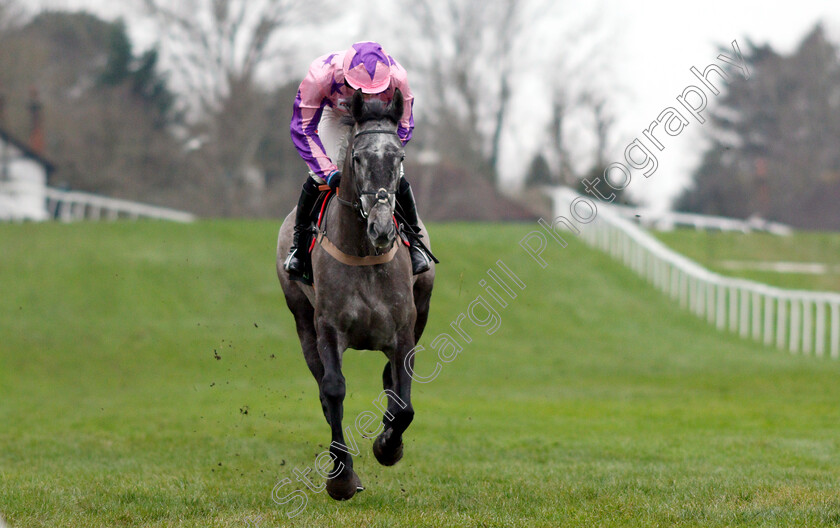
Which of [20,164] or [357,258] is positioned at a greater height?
[357,258]

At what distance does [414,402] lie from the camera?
1338cm

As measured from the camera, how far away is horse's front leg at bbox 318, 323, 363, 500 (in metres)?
5.76

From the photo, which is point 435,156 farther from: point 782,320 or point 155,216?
point 782,320

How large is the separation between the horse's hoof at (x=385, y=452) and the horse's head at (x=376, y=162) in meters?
1.45

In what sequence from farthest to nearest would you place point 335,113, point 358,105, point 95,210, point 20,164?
point 20,164 → point 95,210 → point 335,113 → point 358,105

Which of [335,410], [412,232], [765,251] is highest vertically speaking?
[412,232]

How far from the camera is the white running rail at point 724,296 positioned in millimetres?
18422

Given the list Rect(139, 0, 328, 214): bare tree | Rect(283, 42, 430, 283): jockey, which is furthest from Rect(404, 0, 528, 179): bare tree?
Rect(283, 42, 430, 283): jockey

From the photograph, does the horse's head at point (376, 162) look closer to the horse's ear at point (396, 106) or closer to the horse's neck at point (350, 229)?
the horse's ear at point (396, 106)

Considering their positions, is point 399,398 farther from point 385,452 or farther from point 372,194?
point 372,194

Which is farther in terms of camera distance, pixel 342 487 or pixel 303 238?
pixel 303 238

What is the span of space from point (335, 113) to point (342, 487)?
245 centimetres

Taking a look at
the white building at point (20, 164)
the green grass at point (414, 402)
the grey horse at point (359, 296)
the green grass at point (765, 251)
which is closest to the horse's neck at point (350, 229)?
the grey horse at point (359, 296)

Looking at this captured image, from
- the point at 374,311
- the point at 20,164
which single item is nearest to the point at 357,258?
the point at 374,311
